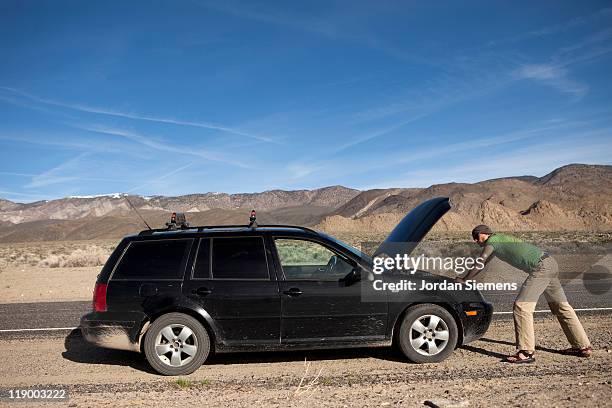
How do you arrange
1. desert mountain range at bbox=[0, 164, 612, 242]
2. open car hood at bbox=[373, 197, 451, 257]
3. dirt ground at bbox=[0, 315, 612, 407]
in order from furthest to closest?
1. desert mountain range at bbox=[0, 164, 612, 242]
2. open car hood at bbox=[373, 197, 451, 257]
3. dirt ground at bbox=[0, 315, 612, 407]

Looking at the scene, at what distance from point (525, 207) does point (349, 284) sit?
86.2 meters

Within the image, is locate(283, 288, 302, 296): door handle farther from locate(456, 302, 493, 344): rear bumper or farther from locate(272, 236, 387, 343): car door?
locate(456, 302, 493, 344): rear bumper

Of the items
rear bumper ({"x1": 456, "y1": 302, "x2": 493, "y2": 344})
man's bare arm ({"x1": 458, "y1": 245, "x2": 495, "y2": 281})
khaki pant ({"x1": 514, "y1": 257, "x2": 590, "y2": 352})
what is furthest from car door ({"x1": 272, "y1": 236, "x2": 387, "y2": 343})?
khaki pant ({"x1": 514, "y1": 257, "x2": 590, "y2": 352})

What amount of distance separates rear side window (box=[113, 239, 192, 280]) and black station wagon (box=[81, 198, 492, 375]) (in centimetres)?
1

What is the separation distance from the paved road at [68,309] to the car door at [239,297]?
4.08 meters

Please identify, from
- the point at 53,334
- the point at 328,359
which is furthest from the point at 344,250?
the point at 53,334

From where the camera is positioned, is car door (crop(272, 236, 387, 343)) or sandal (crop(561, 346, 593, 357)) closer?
car door (crop(272, 236, 387, 343))

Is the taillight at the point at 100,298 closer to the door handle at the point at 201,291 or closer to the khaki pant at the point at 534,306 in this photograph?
the door handle at the point at 201,291

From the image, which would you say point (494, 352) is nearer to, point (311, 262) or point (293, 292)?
point (311, 262)

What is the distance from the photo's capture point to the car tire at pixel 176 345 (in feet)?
19.4

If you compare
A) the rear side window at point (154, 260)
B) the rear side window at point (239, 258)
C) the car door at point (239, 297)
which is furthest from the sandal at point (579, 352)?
the rear side window at point (154, 260)

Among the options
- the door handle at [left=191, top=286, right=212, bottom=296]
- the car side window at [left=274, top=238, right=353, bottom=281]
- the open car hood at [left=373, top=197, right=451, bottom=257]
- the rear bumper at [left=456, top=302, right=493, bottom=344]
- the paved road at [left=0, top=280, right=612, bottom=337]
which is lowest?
the paved road at [left=0, top=280, right=612, bottom=337]

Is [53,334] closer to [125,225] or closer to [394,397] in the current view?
[394,397]

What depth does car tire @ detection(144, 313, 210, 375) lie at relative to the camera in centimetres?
591
